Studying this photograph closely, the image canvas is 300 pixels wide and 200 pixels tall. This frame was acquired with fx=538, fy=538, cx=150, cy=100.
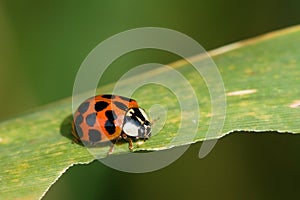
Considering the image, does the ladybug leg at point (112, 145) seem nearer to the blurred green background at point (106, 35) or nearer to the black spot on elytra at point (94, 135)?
the black spot on elytra at point (94, 135)

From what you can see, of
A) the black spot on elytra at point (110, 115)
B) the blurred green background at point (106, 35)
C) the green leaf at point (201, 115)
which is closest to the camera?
the green leaf at point (201, 115)

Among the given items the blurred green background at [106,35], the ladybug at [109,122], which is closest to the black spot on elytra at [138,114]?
the ladybug at [109,122]

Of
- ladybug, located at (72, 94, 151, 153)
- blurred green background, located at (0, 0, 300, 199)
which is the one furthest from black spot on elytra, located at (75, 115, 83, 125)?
blurred green background, located at (0, 0, 300, 199)

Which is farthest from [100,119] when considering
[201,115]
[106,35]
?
[106,35]

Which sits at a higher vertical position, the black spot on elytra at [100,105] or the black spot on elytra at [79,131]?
the black spot on elytra at [100,105]

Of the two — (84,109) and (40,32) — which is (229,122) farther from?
(40,32)

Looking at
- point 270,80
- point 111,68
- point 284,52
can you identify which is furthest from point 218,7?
point 270,80
